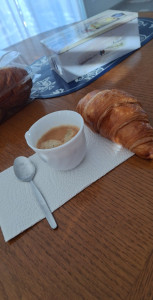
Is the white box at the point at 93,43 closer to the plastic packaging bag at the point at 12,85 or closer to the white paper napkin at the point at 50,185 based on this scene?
the plastic packaging bag at the point at 12,85

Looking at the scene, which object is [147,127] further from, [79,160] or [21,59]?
[21,59]

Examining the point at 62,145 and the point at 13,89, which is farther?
the point at 13,89

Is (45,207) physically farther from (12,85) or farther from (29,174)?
(12,85)

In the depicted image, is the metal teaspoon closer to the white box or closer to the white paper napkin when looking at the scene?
the white paper napkin

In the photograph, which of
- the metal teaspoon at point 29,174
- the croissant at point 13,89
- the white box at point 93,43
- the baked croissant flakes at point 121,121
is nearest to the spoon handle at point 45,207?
the metal teaspoon at point 29,174

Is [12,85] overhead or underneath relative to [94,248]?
overhead

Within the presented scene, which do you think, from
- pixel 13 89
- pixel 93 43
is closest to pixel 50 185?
pixel 13 89

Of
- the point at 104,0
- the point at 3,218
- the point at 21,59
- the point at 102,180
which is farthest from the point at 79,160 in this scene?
the point at 104,0
